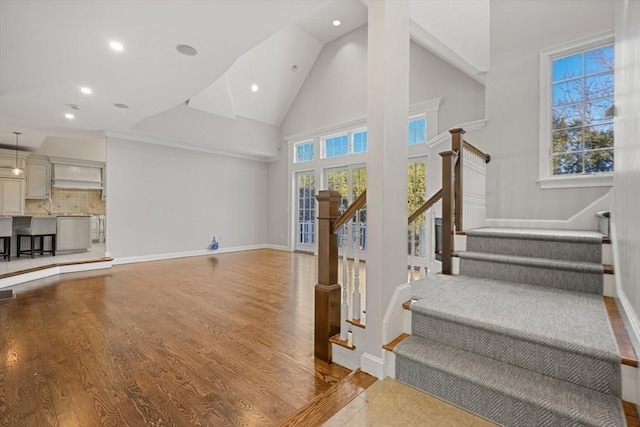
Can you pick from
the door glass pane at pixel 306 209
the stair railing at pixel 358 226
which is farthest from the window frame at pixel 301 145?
the stair railing at pixel 358 226

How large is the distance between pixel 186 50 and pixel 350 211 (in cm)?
272

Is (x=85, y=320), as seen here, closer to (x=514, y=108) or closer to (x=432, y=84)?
(x=514, y=108)

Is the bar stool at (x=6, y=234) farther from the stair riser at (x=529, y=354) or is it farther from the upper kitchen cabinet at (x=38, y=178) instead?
the stair riser at (x=529, y=354)

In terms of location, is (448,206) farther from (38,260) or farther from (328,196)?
(38,260)

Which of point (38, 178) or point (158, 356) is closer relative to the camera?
point (158, 356)

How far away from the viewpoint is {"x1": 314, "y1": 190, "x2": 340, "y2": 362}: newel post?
2.17m

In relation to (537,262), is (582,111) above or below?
above

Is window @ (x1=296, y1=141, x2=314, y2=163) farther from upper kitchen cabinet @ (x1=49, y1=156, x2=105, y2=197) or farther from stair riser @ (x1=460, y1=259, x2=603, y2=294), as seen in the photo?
upper kitchen cabinet @ (x1=49, y1=156, x2=105, y2=197)

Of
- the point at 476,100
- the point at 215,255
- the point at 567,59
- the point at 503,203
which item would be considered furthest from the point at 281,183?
the point at 567,59

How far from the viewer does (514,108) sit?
376 cm

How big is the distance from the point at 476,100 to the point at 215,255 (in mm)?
6455

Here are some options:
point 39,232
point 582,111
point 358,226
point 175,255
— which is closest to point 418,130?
point 582,111

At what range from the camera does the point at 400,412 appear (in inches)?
58.3

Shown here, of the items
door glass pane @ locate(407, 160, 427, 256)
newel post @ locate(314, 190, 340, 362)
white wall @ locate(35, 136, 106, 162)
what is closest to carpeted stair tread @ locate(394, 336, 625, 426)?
newel post @ locate(314, 190, 340, 362)
